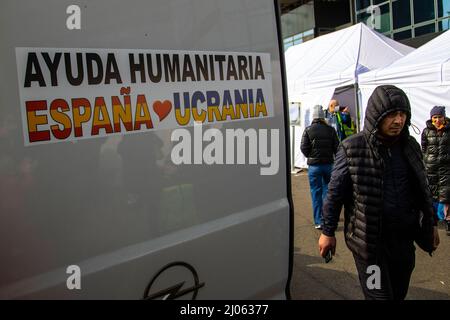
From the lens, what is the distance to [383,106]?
90.1 inches

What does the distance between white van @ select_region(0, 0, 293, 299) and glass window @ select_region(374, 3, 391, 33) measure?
60.1ft

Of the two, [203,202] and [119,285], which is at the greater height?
[203,202]

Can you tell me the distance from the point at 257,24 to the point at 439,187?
4.35 meters

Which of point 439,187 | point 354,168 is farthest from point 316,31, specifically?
point 354,168

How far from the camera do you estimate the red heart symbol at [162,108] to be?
58.5 inches

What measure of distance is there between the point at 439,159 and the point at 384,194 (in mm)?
3318

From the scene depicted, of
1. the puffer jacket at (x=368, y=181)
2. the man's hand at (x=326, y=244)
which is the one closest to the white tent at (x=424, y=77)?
the puffer jacket at (x=368, y=181)

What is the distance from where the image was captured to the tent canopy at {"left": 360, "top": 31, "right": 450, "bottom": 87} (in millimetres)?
5922

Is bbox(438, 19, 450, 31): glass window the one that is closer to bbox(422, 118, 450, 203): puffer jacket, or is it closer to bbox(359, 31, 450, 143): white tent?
bbox(359, 31, 450, 143): white tent

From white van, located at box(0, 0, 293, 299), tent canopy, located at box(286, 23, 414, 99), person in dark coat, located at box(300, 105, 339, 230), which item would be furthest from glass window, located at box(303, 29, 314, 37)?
white van, located at box(0, 0, 293, 299)

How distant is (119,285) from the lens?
141 cm

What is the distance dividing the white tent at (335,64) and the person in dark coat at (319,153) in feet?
11.2

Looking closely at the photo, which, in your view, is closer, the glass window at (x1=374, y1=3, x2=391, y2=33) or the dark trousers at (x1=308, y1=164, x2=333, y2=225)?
the dark trousers at (x1=308, y1=164, x2=333, y2=225)
